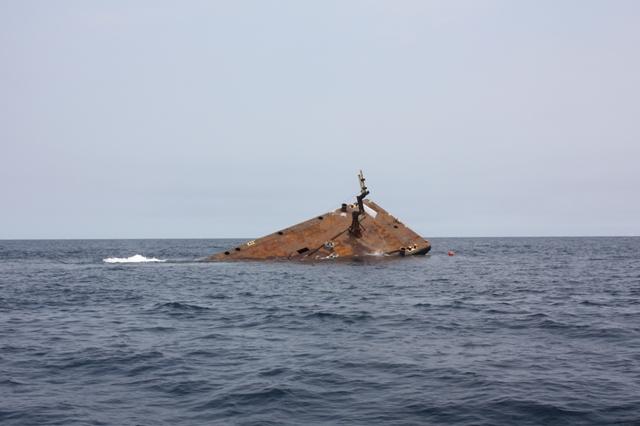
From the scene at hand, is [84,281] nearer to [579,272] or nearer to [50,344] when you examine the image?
[50,344]

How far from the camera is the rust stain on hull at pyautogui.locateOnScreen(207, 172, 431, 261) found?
43438mm

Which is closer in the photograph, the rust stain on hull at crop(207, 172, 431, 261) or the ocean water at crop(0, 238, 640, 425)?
the ocean water at crop(0, 238, 640, 425)

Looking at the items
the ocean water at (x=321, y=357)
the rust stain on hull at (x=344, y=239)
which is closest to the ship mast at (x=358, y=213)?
the rust stain on hull at (x=344, y=239)

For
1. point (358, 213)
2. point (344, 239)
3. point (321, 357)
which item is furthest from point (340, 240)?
point (321, 357)

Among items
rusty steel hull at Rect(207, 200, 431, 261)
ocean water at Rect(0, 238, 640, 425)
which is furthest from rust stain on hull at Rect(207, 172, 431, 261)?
ocean water at Rect(0, 238, 640, 425)

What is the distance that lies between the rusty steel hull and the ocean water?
561 inches

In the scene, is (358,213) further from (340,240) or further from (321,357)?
(321,357)

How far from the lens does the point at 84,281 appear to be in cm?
3562

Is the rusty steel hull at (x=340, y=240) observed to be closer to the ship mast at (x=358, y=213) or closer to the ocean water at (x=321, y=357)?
the ship mast at (x=358, y=213)

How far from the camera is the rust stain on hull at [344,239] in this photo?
Result: 1710 inches

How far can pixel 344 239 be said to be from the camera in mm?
43500

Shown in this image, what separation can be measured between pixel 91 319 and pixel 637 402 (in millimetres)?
17108

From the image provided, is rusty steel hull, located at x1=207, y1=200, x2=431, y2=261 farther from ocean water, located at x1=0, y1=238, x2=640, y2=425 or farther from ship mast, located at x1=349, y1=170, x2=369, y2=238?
ocean water, located at x1=0, y1=238, x2=640, y2=425

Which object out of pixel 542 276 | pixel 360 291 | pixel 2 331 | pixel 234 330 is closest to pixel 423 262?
pixel 542 276
